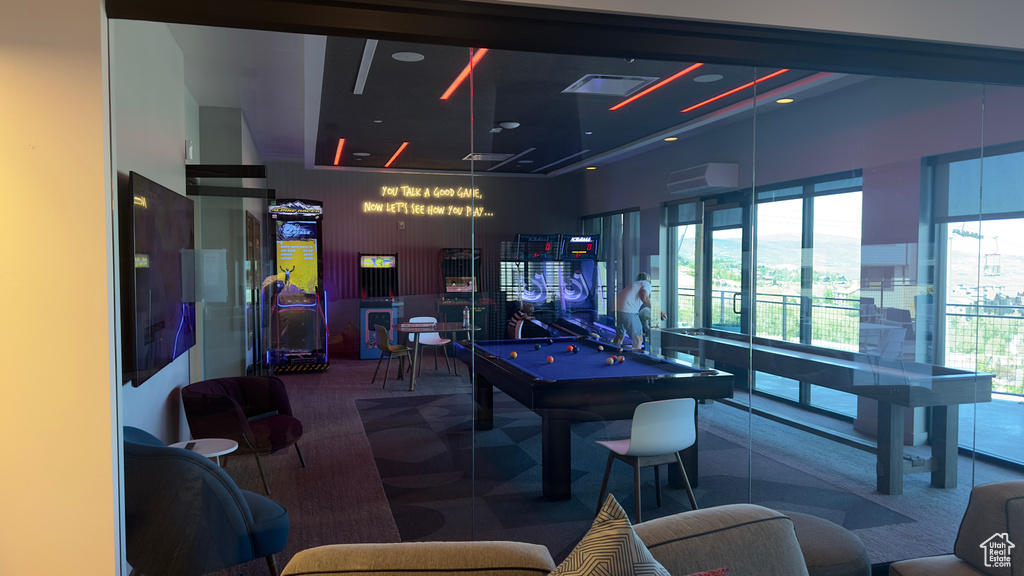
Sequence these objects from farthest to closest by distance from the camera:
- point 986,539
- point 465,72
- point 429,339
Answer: point 429,339 < point 465,72 < point 986,539

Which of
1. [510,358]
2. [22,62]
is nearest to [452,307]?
[510,358]

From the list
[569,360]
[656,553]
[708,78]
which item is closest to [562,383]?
[569,360]

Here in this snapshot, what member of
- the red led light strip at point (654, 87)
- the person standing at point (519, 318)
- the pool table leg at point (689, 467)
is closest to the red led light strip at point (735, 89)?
the red led light strip at point (654, 87)

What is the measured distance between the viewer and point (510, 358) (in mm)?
2953

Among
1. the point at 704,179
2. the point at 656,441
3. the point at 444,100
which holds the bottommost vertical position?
the point at 656,441

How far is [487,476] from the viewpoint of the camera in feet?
9.56

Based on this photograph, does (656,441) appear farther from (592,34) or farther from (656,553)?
(592,34)

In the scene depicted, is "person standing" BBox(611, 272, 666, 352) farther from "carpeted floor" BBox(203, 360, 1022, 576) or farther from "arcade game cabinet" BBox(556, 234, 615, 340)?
"carpeted floor" BBox(203, 360, 1022, 576)

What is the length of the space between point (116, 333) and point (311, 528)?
3.67ft

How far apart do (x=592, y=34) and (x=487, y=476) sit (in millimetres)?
2027

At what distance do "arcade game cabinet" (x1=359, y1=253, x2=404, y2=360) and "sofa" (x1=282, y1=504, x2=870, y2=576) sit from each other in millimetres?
1333

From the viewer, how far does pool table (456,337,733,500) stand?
2939mm

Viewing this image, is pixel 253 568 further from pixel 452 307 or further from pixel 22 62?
pixel 22 62

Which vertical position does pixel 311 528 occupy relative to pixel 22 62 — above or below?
below
